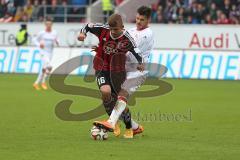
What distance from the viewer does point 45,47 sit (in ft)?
92.7

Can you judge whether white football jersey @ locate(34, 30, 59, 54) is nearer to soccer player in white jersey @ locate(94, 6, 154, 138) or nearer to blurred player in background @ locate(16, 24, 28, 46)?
blurred player in background @ locate(16, 24, 28, 46)

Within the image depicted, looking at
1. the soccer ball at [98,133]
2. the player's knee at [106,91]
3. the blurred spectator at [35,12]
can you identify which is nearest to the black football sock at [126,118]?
the player's knee at [106,91]

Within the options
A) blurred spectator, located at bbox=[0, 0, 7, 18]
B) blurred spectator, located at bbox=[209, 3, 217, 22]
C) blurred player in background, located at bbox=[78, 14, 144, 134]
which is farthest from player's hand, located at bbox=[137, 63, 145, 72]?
blurred spectator, located at bbox=[0, 0, 7, 18]

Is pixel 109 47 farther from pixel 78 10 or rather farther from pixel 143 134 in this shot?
pixel 78 10

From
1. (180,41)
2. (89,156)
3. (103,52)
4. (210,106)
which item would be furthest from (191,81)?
(89,156)

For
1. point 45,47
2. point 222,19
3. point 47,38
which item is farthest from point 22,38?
point 222,19

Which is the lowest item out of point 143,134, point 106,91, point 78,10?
point 78,10

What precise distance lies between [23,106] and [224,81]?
12.5 metres

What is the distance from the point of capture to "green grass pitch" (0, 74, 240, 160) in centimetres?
1155

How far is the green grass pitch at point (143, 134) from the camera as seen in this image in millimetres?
11555

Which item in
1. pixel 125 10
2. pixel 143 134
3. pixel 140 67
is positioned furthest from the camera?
pixel 125 10

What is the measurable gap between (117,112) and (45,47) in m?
15.3

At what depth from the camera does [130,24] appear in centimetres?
3828

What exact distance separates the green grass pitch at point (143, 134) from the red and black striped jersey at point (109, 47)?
1349 mm
